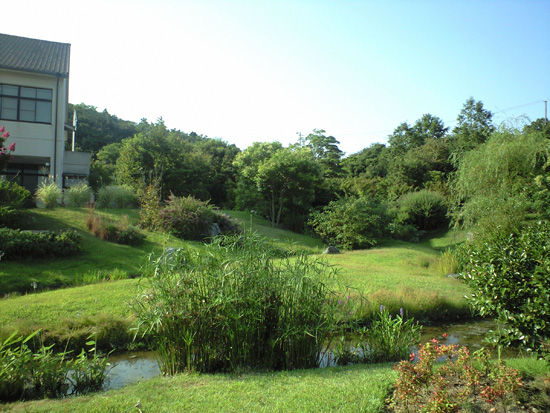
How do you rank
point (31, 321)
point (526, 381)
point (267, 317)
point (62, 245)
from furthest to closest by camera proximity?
point (62, 245) < point (31, 321) < point (267, 317) < point (526, 381)

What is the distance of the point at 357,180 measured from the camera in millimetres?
27641

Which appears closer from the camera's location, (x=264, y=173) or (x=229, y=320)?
(x=229, y=320)

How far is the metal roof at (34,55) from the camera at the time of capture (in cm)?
1803

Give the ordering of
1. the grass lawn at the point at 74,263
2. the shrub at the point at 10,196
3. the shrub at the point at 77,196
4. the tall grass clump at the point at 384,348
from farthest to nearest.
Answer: the shrub at the point at 77,196
the shrub at the point at 10,196
the grass lawn at the point at 74,263
the tall grass clump at the point at 384,348

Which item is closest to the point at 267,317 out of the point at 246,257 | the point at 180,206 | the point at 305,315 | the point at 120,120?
the point at 305,315

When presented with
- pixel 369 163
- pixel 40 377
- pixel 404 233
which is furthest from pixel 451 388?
pixel 369 163

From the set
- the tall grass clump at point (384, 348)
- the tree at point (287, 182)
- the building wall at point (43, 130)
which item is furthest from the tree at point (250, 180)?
the tall grass clump at point (384, 348)

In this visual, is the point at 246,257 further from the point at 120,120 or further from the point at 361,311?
the point at 120,120

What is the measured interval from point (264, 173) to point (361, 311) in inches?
577

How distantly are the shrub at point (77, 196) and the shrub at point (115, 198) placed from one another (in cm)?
64

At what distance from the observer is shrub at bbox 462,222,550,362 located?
3.75m

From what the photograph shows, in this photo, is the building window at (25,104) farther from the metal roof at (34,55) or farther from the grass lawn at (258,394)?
the grass lawn at (258,394)

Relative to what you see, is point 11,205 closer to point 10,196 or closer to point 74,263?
point 10,196

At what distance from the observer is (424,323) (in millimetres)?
7598
